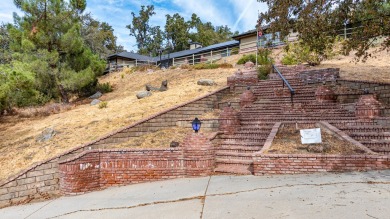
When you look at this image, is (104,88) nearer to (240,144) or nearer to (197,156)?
(240,144)

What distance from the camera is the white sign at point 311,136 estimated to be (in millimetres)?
6676

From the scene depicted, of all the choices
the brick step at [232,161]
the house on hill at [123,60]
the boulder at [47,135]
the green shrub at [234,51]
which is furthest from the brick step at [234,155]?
the house on hill at [123,60]

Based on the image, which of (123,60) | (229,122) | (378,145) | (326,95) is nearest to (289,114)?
(326,95)

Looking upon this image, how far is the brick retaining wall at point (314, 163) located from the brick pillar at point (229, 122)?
9.36 feet

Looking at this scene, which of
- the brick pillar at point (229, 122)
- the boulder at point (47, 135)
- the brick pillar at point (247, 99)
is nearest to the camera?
the brick pillar at point (229, 122)

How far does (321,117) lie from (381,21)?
10.9 ft

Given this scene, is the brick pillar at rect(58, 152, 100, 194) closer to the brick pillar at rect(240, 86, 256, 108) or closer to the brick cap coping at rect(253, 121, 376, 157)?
the brick cap coping at rect(253, 121, 376, 157)

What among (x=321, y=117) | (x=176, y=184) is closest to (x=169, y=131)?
(x=176, y=184)

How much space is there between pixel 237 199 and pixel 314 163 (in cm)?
223

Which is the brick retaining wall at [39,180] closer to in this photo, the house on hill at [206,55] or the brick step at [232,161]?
the brick step at [232,161]

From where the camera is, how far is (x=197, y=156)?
6828 millimetres

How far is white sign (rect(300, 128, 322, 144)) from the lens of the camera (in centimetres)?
668

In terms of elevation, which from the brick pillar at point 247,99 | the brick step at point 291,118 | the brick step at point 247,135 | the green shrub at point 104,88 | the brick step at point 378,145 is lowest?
the brick step at point 378,145

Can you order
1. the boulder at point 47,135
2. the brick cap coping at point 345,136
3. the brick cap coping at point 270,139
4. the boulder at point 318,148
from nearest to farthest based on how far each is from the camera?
the brick cap coping at point 345,136 → the boulder at point 318,148 → the brick cap coping at point 270,139 → the boulder at point 47,135
